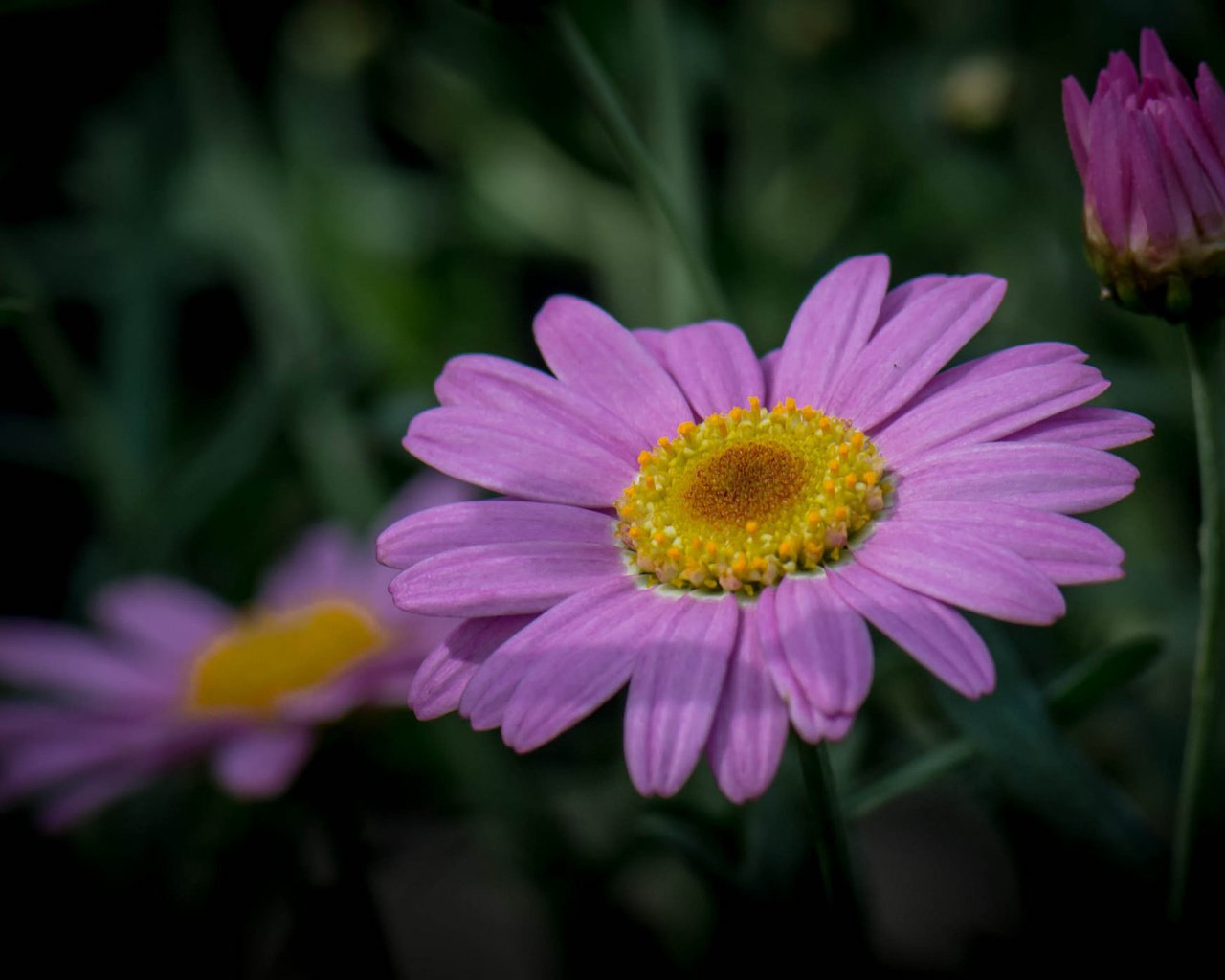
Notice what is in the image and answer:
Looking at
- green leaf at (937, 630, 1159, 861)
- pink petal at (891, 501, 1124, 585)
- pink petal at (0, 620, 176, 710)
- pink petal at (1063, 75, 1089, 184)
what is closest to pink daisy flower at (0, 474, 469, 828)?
pink petal at (0, 620, 176, 710)

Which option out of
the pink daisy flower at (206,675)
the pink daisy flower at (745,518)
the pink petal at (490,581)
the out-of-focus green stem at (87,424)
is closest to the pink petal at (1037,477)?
the pink daisy flower at (745,518)

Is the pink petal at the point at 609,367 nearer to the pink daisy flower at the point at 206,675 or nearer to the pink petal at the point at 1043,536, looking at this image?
the pink petal at the point at 1043,536

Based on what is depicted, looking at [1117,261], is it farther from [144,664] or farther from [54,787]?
[54,787]

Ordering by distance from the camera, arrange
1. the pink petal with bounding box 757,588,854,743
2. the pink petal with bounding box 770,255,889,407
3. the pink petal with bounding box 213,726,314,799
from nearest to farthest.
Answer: the pink petal with bounding box 757,588,854,743 < the pink petal with bounding box 770,255,889,407 < the pink petal with bounding box 213,726,314,799

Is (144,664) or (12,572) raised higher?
(12,572)

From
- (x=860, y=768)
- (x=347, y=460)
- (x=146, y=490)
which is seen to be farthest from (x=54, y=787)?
(x=860, y=768)

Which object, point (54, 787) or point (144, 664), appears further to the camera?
point (54, 787)

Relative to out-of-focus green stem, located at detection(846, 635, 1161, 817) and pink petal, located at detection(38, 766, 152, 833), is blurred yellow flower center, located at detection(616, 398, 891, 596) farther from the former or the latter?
pink petal, located at detection(38, 766, 152, 833)
